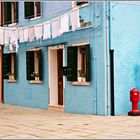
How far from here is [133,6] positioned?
14438mm

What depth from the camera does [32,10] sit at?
1888cm

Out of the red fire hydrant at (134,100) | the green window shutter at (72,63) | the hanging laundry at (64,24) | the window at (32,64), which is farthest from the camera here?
the window at (32,64)

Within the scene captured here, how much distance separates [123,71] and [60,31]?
2.76 meters

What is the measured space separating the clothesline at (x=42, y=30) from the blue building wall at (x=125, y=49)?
4.53 feet

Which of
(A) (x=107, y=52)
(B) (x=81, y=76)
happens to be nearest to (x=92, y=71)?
(B) (x=81, y=76)

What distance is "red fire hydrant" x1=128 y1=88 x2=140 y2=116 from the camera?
13703 mm

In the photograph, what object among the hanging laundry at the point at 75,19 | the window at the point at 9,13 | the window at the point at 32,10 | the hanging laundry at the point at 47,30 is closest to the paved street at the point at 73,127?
the hanging laundry at the point at 75,19

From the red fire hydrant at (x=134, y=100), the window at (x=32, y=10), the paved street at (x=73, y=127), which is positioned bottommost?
the paved street at (x=73, y=127)

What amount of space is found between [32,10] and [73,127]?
346 inches

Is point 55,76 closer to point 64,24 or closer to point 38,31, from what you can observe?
point 38,31

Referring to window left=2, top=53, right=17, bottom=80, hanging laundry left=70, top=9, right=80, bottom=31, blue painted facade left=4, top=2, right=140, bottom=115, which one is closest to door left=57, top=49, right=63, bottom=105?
blue painted facade left=4, top=2, right=140, bottom=115

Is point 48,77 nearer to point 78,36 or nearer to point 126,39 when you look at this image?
point 78,36

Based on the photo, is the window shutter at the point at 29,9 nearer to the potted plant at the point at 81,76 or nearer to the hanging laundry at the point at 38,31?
the hanging laundry at the point at 38,31

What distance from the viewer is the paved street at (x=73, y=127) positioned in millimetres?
9913
